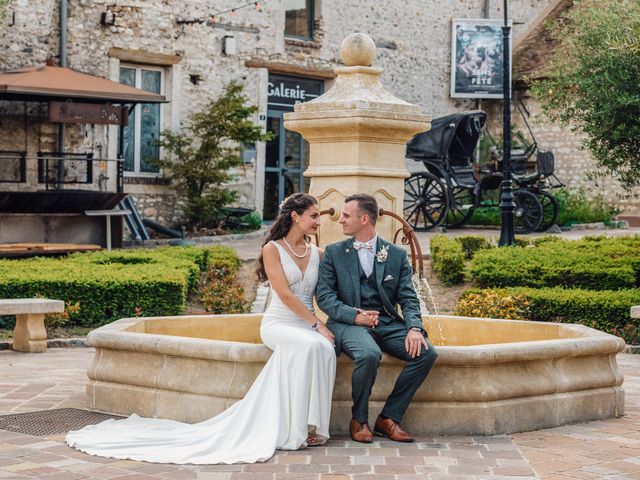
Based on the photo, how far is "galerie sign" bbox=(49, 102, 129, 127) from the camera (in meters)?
16.8

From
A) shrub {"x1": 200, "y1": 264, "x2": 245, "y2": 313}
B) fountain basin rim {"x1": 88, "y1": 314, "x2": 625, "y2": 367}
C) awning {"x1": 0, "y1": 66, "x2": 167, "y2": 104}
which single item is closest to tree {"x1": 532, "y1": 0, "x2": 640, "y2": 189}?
shrub {"x1": 200, "y1": 264, "x2": 245, "y2": 313}

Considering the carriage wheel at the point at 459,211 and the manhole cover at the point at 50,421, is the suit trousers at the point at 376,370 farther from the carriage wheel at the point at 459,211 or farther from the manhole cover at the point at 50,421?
the carriage wheel at the point at 459,211

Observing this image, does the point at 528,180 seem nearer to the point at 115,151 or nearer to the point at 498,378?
the point at 115,151

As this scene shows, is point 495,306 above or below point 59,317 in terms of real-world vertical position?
above

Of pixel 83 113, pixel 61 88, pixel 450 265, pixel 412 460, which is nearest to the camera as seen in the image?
pixel 412 460

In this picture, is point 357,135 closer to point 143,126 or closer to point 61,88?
point 61,88

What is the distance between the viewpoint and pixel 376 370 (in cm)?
617

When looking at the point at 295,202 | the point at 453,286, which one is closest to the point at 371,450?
the point at 295,202

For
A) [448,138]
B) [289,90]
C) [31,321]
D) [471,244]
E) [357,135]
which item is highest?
[289,90]

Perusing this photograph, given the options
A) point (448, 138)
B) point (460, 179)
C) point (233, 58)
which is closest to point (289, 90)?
point (233, 58)

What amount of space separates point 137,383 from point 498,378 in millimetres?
2122

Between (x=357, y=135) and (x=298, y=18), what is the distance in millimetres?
16145

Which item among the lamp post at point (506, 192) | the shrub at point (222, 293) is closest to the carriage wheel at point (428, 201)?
the lamp post at point (506, 192)

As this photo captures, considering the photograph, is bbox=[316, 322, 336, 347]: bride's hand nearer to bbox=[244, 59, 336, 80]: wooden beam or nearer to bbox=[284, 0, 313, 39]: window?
bbox=[244, 59, 336, 80]: wooden beam
